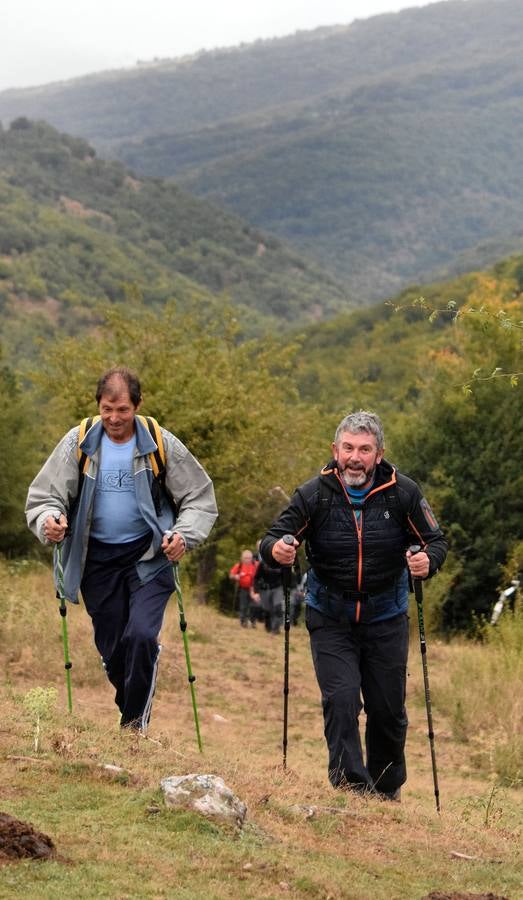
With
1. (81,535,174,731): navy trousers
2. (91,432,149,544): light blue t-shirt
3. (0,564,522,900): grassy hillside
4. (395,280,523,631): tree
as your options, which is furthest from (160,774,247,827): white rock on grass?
(395,280,523,631): tree

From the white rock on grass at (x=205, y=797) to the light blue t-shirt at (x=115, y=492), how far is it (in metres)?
1.49

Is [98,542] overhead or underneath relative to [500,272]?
overhead

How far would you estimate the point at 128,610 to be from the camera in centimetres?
689

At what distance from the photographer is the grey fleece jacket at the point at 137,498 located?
6.60m

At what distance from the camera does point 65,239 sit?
388 feet

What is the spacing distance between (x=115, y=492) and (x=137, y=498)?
0.12 meters

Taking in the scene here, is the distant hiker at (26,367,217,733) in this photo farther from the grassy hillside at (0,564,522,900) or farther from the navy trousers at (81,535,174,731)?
the grassy hillside at (0,564,522,900)

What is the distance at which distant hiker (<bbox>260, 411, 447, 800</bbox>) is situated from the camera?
6562 millimetres

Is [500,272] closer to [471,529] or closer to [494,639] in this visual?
[471,529]

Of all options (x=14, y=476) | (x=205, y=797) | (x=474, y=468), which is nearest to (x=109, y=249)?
(x=14, y=476)

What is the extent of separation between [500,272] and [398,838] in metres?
92.4

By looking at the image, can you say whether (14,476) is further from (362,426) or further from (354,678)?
(362,426)

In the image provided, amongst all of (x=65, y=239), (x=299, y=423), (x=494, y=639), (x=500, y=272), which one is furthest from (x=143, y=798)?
(x=65, y=239)

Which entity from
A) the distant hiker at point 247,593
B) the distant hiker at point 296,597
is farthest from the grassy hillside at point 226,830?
the distant hiker at point 296,597
